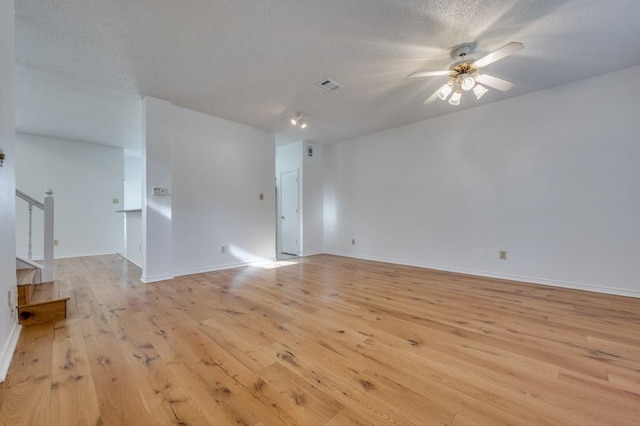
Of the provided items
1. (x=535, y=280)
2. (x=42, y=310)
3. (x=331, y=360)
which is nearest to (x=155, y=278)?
(x=42, y=310)

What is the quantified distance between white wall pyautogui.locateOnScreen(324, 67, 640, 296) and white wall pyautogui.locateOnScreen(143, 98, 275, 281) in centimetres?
226

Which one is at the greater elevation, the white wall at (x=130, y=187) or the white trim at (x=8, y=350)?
the white wall at (x=130, y=187)

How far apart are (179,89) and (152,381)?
325 centimetres

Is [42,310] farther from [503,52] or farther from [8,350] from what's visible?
[503,52]

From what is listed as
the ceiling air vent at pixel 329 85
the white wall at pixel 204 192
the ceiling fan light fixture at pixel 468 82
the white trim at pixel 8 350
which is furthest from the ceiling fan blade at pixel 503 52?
the white trim at pixel 8 350

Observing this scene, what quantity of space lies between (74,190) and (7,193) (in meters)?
4.86

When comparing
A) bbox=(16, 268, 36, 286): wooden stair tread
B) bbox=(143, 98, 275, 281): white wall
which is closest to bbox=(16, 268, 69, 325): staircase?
bbox=(16, 268, 36, 286): wooden stair tread

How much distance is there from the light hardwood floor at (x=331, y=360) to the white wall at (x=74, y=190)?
357cm

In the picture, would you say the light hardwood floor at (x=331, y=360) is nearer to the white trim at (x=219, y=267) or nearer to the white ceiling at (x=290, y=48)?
the white trim at (x=219, y=267)

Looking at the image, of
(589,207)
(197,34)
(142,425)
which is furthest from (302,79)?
(589,207)

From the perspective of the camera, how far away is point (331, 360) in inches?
64.1

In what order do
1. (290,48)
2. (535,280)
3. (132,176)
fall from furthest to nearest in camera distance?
1. (132,176)
2. (535,280)
3. (290,48)

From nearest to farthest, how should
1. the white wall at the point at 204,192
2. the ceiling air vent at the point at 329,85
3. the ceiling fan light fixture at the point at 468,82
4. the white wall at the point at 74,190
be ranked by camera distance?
1. the ceiling fan light fixture at the point at 468,82
2. the ceiling air vent at the point at 329,85
3. the white wall at the point at 204,192
4. the white wall at the point at 74,190

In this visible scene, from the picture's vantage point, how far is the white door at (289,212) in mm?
5844
